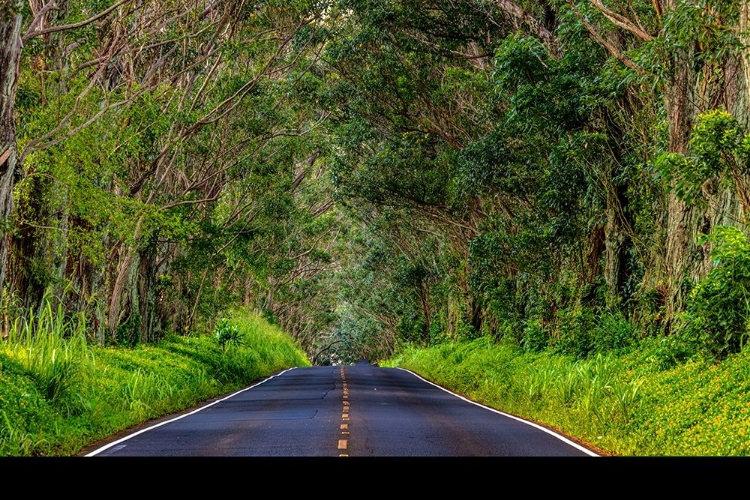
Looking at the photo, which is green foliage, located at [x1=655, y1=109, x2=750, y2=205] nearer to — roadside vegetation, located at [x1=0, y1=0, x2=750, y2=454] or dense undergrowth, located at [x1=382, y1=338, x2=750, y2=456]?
roadside vegetation, located at [x1=0, y1=0, x2=750, y2=454]

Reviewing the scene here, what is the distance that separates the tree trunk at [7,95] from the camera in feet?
54.8

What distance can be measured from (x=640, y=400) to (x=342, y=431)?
4.94m

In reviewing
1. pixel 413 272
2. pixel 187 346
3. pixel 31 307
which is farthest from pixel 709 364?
pixel 413 272

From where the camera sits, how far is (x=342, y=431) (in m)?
16.3

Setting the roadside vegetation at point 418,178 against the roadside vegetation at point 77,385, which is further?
the roadside vegetation at point 418,178

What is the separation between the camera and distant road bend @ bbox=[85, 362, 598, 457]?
45.4 ft

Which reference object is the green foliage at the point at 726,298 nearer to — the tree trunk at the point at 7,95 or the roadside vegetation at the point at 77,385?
the roadside vegetation at the point at 77,385

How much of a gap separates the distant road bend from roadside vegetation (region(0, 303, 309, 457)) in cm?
62

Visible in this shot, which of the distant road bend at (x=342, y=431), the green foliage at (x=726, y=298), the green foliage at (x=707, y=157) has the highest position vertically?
the green foliage at (x=707, y=157)

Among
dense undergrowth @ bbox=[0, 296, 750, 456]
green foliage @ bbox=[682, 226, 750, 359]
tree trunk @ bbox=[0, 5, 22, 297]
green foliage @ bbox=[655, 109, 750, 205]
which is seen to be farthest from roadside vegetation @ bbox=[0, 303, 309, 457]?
green foliage @ bbox=[655, 109, 750, 205]

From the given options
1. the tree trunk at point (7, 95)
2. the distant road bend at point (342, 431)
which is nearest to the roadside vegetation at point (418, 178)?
the tree trunk at point (7, 95)

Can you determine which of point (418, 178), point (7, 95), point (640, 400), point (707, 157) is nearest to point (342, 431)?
point (640, 400)

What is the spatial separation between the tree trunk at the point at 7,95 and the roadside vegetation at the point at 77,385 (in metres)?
2.07

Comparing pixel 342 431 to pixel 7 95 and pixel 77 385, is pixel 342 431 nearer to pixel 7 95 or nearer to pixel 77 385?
pixel 77 385
